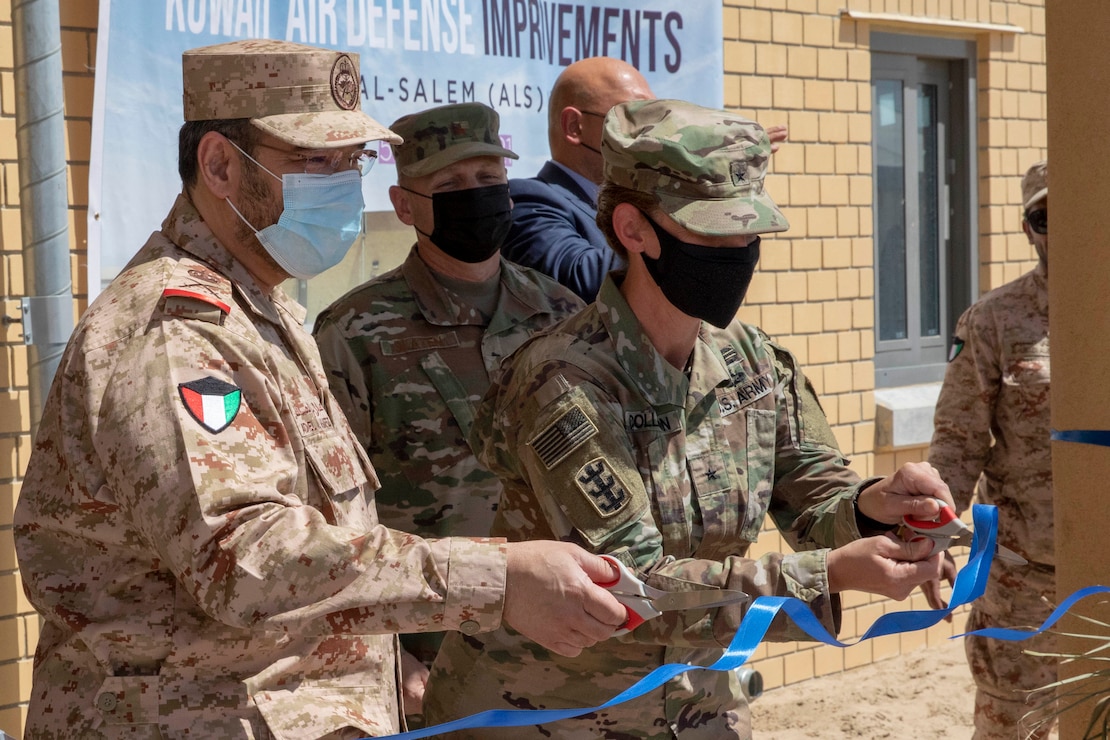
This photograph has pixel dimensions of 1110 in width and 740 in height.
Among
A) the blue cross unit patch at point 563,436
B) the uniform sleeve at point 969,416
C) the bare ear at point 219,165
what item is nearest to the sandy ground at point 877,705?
the uniform sleeve at point 969,416

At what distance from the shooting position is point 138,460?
5.59 feet

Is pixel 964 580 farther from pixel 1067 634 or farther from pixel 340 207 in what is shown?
pixel 340 207

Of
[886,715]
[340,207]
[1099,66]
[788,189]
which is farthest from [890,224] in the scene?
[340,207]

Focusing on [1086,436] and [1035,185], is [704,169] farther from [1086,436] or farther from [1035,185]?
[1035,185]

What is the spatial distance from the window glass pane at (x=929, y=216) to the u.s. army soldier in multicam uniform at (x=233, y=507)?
4.70m

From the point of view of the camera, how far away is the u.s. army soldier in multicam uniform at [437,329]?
314cm

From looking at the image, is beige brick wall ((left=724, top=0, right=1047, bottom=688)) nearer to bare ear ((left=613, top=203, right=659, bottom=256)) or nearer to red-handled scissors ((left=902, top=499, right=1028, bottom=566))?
bare ear ((left=613, top=203, right=659, bottom=256))

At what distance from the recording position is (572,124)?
3824mm

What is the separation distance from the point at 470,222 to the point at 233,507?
1671 millimetres

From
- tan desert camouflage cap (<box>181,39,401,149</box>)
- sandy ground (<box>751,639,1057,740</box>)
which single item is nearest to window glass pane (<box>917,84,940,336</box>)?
sandy ground (<box>751,639,1057,740</box>)

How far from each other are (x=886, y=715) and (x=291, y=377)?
4.03m

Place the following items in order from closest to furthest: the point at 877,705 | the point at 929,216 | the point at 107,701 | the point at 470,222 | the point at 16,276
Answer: the point at 107,701 → the point at 470,222 → the point at 16,276 → the point at 877,705 → the point at 929,216

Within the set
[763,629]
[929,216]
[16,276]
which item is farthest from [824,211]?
[763,629]

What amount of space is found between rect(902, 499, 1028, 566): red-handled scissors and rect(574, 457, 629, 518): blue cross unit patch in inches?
19.5
